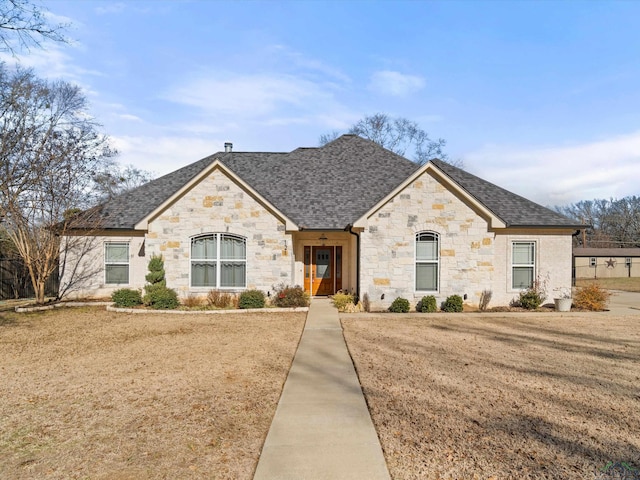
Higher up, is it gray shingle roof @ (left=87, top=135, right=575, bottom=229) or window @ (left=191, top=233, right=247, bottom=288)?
gray shingle roof @ (left=87, top=135, right=575, bottom=229)

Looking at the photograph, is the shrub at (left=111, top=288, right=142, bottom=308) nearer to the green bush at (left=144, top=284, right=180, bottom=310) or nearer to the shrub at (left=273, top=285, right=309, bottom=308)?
the green bush at (left=144, top=284, right=180, bottom=310)

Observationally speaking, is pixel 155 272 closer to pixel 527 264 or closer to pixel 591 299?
pixel 527 264

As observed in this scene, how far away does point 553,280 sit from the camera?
15977 millimetres

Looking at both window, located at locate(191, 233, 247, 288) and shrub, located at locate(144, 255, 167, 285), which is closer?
shrub, located at locate(144, 255, 167, 285)

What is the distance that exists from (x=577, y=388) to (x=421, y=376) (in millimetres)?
2403

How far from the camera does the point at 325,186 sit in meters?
19.4

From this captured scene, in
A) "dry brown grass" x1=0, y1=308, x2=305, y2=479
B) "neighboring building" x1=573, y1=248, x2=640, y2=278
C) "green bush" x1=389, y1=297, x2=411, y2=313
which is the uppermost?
"neighboring building" x1=573, y1=248, x2=640, y2=278

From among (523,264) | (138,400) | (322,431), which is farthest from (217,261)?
(523,264)

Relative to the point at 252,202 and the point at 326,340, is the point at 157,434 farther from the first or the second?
the point at 252,202

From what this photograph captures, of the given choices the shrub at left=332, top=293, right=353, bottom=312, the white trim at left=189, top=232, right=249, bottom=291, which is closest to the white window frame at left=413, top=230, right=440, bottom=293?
the shrub at left=332, top=293, right=353, bottom=312

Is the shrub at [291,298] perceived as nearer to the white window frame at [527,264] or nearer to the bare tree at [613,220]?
the white window frame at [527,264]

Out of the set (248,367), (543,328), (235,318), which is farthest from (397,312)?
(248,367)

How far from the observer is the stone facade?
14.8 m

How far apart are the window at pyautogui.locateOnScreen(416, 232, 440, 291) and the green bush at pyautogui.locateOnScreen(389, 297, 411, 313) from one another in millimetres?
860
